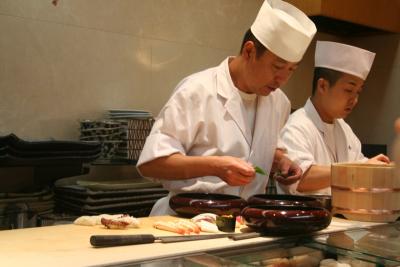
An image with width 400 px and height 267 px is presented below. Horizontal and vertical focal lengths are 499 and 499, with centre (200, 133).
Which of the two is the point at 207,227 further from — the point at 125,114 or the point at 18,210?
the point at 125,114

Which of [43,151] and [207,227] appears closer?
[207,227]

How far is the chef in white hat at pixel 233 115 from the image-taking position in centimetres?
157

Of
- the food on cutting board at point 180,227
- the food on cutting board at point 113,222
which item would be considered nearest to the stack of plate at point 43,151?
the food on cutting board at point 113,222

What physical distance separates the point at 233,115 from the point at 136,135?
648 mm

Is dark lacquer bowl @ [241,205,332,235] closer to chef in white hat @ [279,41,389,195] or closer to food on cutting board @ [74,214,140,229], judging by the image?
food on cutting board @ [74,214,140,229]

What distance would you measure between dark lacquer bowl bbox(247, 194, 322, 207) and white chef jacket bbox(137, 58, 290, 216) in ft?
1.03

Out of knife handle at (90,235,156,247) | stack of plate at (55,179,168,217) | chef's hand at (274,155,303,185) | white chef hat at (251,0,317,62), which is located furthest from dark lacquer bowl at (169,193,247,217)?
stack of plate at (55,179,168,217)

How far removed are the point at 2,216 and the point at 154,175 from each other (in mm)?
731

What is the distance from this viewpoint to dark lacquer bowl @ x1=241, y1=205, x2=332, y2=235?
1096mm

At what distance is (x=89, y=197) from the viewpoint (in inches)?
79.0

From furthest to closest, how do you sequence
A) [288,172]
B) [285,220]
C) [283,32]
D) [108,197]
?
[108,197] → [288,172] → [283,32] → [285,220]

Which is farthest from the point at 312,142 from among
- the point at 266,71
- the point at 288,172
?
the point at 266,71

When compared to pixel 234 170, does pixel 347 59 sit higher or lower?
higher

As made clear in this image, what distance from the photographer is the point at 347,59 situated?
2143 millimetres
